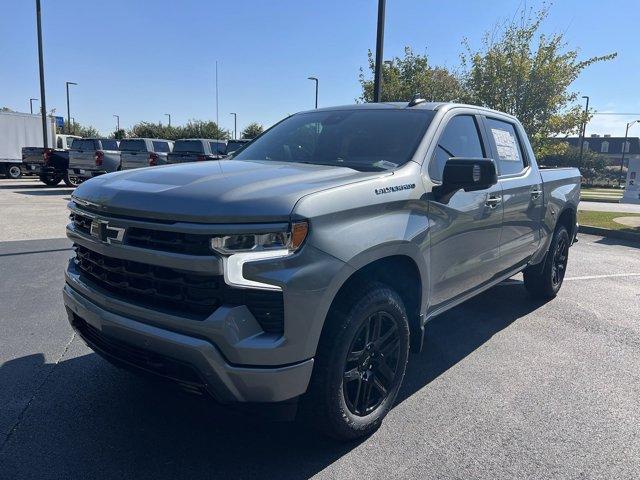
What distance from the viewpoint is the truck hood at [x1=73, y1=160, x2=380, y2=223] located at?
2309mm

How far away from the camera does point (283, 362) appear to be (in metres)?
2.33

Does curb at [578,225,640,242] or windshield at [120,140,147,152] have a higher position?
windshield at [120,140,147,152]

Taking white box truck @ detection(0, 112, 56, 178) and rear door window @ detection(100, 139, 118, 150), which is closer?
rear door window @ detection(100, 139, 118, 150)

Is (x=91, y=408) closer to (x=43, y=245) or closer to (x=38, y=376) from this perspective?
(x=38, y=376)

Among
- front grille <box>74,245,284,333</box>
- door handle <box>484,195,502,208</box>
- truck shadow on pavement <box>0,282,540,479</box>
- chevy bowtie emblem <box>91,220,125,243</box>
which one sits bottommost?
truck shadow on pavement <box>0,282,540,479</box>

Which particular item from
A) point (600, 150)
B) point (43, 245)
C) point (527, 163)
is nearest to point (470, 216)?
point (527, 163)

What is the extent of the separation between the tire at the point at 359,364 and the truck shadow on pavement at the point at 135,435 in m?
0.21

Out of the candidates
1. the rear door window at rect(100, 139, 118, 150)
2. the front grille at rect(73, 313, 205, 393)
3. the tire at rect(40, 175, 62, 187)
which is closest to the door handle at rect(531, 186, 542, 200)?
the front grille at rect(73, 313, 205, 393)

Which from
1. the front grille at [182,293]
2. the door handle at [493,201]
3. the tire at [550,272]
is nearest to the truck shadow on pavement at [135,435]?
the front grille at [182,293]

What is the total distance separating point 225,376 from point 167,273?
1.83 ft

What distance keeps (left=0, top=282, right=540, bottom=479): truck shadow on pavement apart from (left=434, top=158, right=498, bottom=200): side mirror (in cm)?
141

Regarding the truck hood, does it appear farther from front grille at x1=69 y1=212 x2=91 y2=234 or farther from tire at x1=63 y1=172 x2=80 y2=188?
tire at x1=63 y1=172 x2=80 y2=188

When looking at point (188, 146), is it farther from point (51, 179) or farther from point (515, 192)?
point (515, 192)

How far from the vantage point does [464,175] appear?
10.2 ft
